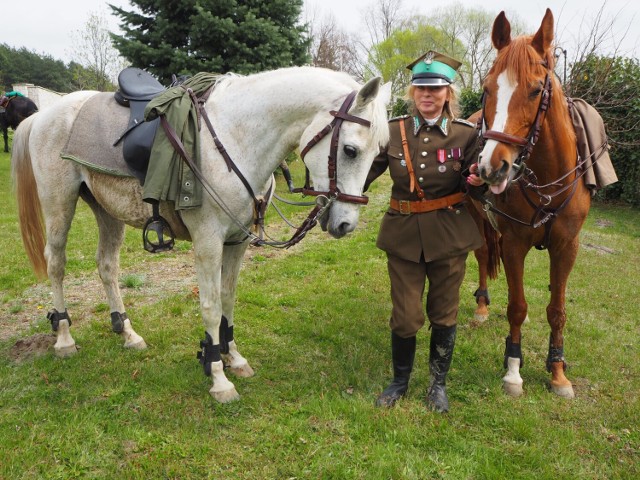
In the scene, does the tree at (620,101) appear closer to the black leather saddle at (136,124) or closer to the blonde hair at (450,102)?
the blonde hair at (450,102)

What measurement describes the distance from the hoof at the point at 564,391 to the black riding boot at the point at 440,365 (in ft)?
2.81

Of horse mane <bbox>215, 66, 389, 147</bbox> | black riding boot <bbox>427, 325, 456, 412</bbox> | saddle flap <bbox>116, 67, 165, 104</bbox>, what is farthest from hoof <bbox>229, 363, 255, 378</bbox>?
saddle flap <bbox>116, 67, 165, 104</bbox>

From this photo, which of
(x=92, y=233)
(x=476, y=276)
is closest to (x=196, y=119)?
(x=476, y=276)

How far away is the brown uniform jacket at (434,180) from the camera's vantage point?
9.09 feet

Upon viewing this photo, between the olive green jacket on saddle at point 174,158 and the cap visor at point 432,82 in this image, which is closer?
the cap visor at point 432,82

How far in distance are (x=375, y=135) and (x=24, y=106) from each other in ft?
27.0

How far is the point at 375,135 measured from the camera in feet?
8.13

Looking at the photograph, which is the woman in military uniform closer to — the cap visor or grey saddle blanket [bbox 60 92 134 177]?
the cap visor

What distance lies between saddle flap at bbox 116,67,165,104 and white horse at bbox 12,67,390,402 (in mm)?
149

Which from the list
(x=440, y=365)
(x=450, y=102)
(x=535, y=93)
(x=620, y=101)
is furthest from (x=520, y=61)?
(x=620, y=101)

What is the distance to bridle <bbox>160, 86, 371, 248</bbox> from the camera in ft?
8.05

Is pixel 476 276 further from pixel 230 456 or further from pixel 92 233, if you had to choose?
pixel 92 233

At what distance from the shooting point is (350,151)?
2.45m

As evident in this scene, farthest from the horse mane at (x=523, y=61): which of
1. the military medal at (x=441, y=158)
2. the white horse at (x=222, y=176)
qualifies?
the white horse at (x=222, y=176)
